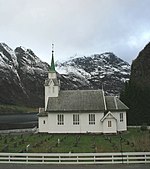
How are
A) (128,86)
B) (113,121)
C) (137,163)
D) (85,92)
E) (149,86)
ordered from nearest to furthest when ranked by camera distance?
(137,163) < (113,121) < (85,92) < (128,86) < (149,86)

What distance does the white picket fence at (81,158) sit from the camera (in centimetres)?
2561

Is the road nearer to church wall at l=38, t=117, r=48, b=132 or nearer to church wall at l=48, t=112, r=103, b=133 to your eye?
church wall at l=48, t=112, r=103, b=133

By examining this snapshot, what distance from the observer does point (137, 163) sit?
25422 millimetres

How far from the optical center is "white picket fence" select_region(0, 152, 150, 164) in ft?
84.0

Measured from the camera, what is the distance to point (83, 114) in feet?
180

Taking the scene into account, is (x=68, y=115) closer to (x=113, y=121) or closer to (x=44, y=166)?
(x=113, y=121)

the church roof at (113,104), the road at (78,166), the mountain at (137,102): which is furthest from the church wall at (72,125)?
the road at (78,166)

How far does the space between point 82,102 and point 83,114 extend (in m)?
2.29

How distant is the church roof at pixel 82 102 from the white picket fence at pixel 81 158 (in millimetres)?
28010

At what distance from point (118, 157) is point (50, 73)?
3765cm

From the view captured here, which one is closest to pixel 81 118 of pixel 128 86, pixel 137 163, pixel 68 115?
pixel 68 115

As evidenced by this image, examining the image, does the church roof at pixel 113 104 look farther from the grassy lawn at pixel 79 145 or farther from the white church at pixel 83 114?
the grassy lawn at pixel 79 145

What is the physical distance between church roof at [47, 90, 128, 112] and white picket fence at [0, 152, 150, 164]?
28010mm

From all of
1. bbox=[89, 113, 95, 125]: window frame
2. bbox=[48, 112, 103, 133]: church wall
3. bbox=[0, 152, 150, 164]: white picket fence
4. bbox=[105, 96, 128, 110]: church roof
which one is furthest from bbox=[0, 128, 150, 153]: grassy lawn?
bbox=[105, 96, 128, 110]: church roof
